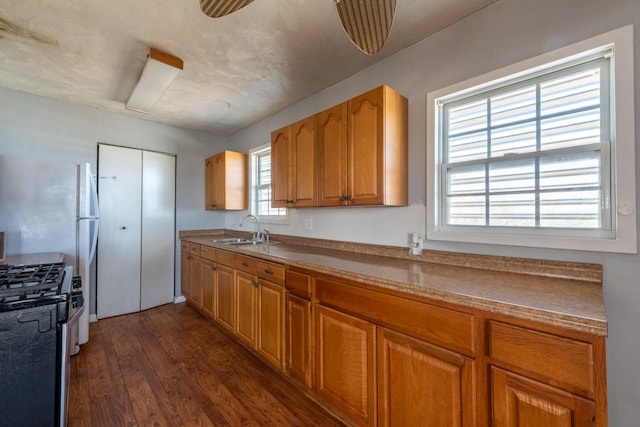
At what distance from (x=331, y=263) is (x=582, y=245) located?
128 centimetres

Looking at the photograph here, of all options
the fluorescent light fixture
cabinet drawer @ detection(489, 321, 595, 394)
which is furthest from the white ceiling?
cabinet drawer @ detection(489, 321, 595, 394)

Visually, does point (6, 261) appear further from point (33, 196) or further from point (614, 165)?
point (614, 165)

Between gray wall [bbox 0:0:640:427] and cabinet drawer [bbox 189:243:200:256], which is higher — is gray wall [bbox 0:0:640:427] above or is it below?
above

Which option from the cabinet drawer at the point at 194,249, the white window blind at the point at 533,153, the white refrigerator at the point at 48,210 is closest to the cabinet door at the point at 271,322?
the white window blind at the point at 533,153

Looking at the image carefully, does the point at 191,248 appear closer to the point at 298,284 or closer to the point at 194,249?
the point at 194,249

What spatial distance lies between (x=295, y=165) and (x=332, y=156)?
1.62ft

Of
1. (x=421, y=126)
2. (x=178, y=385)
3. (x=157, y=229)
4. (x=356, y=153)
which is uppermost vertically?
(x=421, y=126)

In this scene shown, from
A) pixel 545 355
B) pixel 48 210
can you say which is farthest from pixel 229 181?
pixel 545 355

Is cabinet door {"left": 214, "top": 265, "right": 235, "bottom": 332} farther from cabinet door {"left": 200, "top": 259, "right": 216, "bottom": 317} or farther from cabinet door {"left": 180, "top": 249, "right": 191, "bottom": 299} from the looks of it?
cabinet door {"left": 180, "top": 249, "right": 191, "bottom": 299}

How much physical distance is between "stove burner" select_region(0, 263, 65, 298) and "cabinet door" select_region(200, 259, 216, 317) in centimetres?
138

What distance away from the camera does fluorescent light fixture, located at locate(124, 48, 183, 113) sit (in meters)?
2.06

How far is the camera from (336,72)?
7.70ft

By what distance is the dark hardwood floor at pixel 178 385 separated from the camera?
1.67m

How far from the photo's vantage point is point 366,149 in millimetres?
1867
